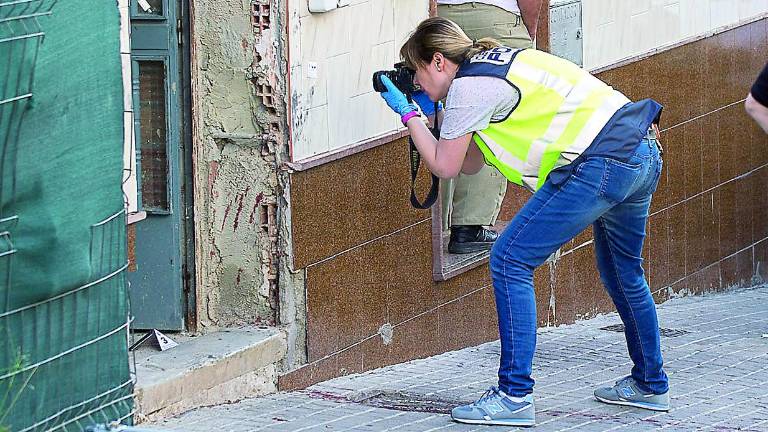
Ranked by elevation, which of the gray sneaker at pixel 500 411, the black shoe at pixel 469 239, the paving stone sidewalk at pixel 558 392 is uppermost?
the gray sneaker at pixel 500 411

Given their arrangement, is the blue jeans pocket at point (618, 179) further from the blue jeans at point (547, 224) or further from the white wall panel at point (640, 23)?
the white wall panel at point (640, 23)

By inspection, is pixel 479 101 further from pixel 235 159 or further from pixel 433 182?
pixel 235 159

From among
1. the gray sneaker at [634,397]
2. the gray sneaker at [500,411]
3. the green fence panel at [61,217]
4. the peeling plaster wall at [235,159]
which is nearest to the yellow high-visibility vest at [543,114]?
the gray sneaker at [500,411]

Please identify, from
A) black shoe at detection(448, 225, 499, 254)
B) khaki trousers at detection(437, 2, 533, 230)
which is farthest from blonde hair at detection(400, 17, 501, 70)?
black shoe at detection(448, 225, 499, 254)

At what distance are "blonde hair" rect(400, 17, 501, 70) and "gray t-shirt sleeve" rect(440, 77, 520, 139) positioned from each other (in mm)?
141

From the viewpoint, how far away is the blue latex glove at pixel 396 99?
15.8 feet

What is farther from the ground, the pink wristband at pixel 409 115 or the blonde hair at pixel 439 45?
the blonde hair at pixel 439 45

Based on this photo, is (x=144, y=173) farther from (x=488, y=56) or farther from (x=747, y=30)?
(x=747, y=30)

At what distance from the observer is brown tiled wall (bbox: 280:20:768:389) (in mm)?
5477

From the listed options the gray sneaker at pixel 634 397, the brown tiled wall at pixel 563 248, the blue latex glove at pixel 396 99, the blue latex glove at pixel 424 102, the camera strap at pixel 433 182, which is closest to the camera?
the blue latex glove at pixel 396 99

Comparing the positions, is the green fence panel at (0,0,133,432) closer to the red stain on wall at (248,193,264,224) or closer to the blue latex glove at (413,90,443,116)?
the red stain on wall at (248,193,264,224)

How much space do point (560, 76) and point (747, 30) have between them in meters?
5.37

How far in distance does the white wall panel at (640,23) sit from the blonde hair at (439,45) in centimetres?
294

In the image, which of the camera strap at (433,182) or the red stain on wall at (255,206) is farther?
the red stain on wall at (255,206)
